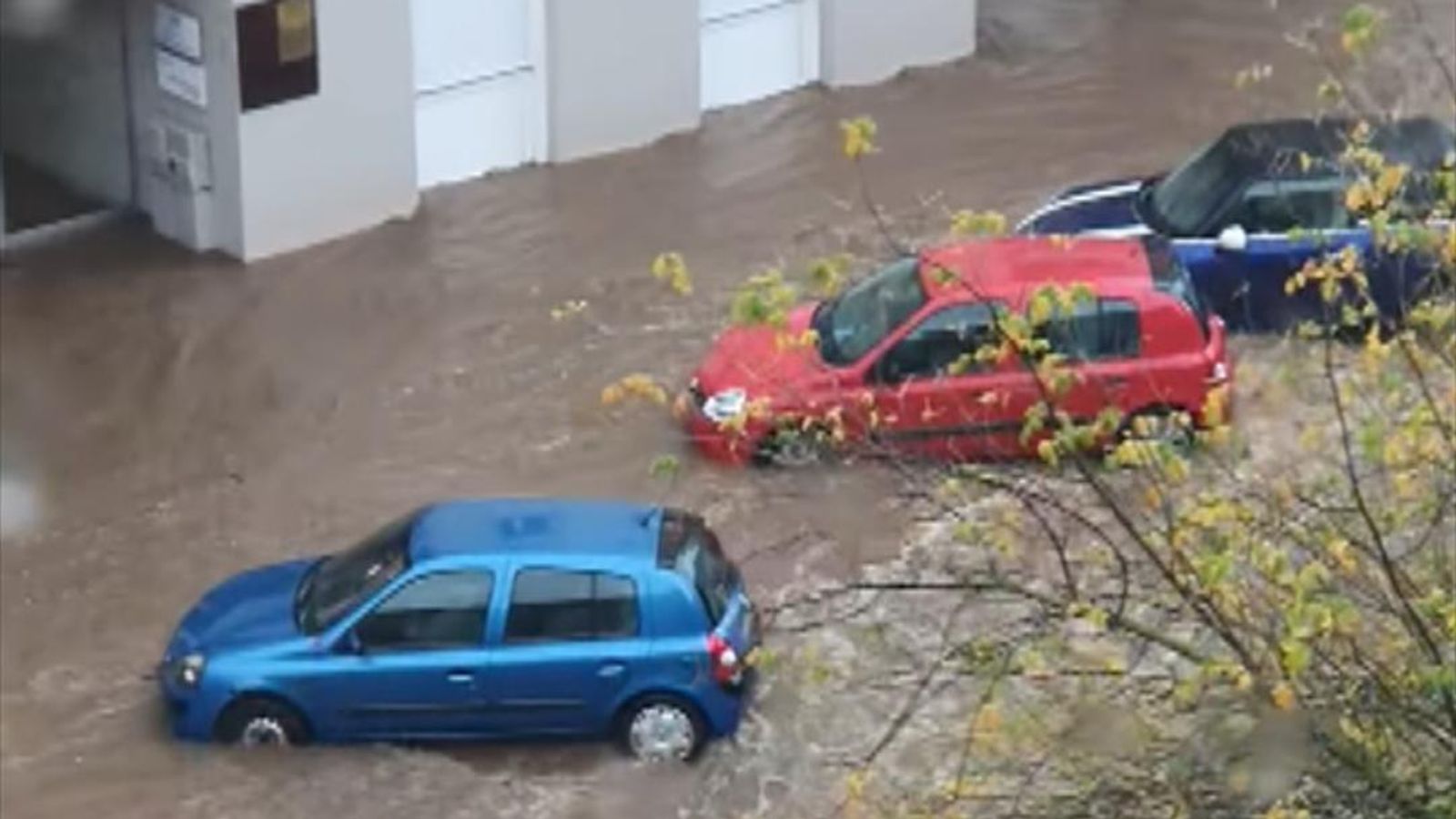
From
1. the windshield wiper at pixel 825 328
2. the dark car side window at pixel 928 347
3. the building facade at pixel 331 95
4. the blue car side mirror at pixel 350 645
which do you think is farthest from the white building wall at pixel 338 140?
the blue car side mirror at pixel 350 645

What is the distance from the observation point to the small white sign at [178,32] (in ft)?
68.8

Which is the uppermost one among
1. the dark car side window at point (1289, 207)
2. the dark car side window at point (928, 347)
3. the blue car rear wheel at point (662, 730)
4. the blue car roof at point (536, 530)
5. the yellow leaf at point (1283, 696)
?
the yellow leaf at point (1283, 696)

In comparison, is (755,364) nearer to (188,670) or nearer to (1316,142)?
(188,670)

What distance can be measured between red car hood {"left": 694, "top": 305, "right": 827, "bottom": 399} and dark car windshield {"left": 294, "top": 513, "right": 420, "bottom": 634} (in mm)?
2159

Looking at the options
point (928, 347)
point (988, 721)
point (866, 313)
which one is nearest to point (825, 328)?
point (866, 313)

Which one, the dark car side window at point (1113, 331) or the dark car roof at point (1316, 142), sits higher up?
the dark car roof at point (1316, 142)

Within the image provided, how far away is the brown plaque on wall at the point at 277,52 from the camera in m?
20.9

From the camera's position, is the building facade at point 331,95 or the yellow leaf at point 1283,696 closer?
the yellow leaf at point 1283,696

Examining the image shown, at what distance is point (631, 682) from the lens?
15078mm

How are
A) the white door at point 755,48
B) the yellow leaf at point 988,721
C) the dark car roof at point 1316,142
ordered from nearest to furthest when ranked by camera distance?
the yellow leaf at point 988,721
the dark car roof at point 1316,142
the white door at point 755,48

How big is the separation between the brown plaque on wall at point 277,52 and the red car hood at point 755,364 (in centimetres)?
391

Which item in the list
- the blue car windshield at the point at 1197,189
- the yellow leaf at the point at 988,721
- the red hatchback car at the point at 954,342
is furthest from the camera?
the blue car windshield at the point at 1197,189

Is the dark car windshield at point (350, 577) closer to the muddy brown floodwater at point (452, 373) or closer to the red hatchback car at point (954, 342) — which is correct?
the muddy brown floodwater at point (452, 373)

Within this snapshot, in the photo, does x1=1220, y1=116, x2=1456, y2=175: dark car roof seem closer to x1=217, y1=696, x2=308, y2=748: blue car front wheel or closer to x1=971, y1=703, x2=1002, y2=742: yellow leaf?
Answer: x1=217, y1=696, x2=308, y2=748: blue car front wheel
